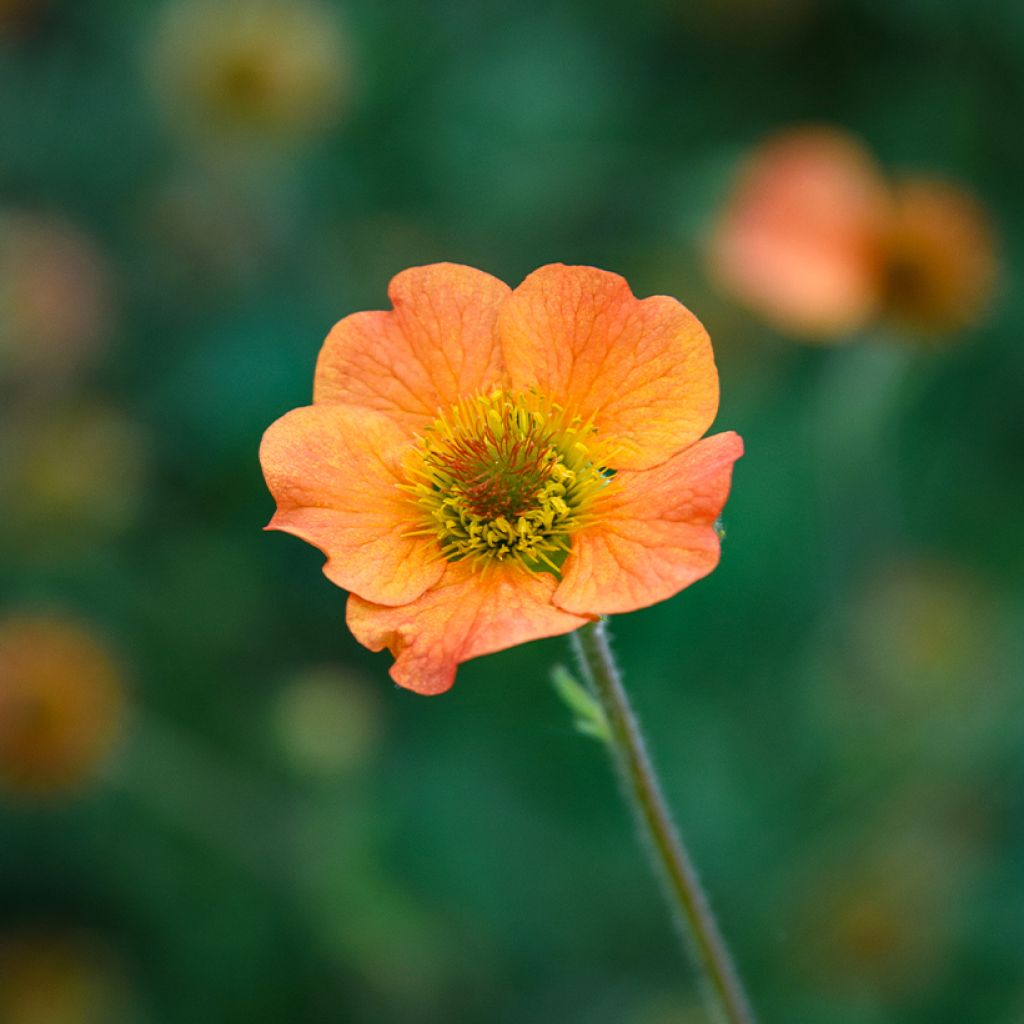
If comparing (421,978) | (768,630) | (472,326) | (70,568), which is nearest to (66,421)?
(70,568)

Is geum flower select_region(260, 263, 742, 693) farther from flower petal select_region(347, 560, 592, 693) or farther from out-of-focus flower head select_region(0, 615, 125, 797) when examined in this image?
out-of-focus flower head select_region(0, 615, 125, 797)

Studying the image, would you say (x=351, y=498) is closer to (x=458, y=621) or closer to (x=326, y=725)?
(x=458, y=621)

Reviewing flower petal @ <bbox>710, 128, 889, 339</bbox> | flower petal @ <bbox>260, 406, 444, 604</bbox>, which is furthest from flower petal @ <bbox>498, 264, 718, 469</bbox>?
flower petal @ <bbox>710, 128, 889, 339</bbox>

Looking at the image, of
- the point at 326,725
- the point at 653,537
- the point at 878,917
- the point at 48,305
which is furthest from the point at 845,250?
the point at 48,305

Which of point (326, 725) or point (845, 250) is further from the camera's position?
point (845, 250)

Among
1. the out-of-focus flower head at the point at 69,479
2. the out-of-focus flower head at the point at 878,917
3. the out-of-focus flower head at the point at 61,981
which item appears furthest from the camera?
the out-of-focus flower head at the point at 69,479

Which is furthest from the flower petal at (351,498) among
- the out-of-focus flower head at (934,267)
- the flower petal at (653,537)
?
the out-of-focus flower head at (934,267)

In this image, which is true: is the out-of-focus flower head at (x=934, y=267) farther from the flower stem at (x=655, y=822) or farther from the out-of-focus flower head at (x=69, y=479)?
the out-of-focus flower head at (x=69, y=479)
